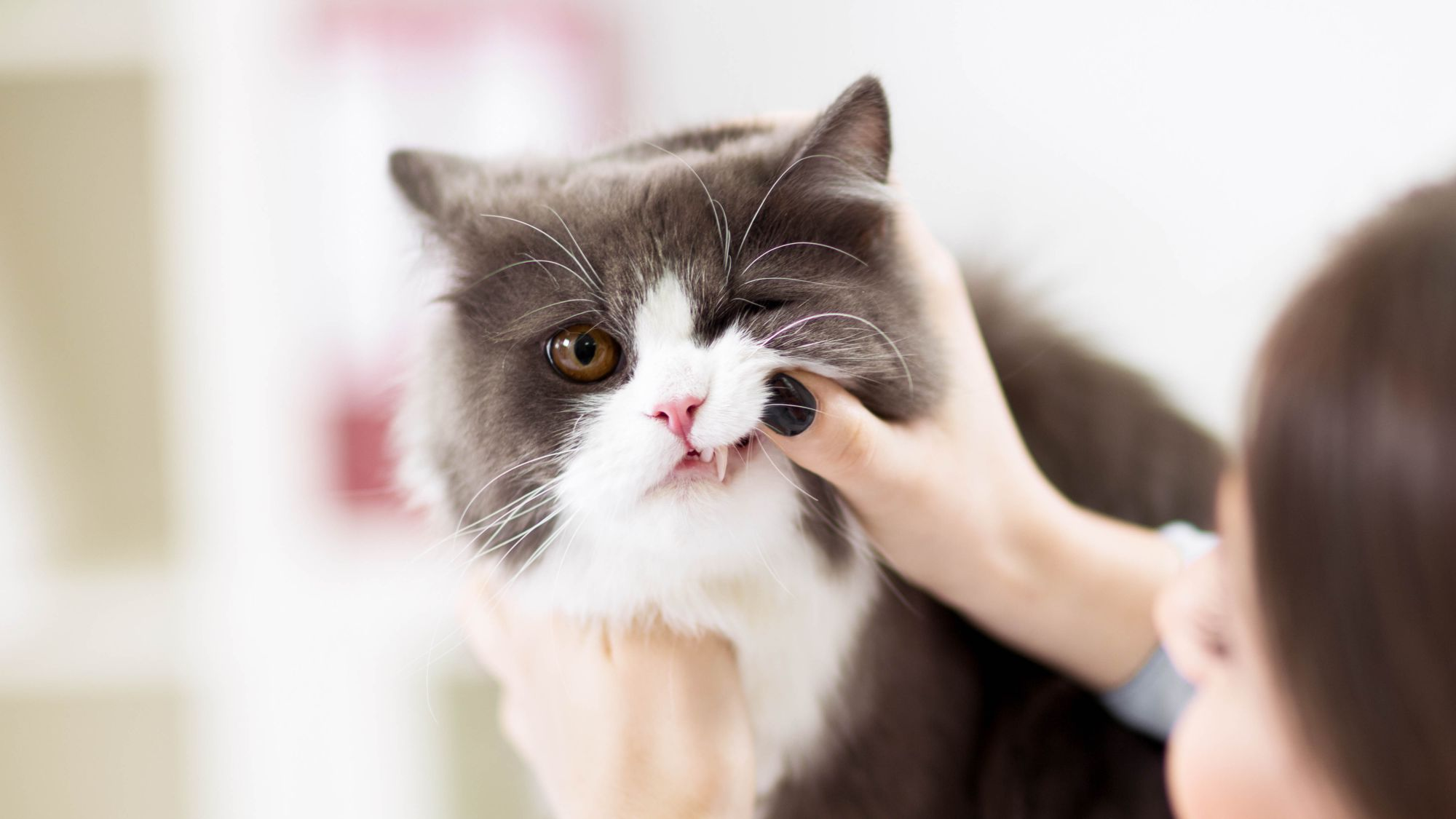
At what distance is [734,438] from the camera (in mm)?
788

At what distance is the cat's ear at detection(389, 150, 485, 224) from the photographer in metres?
0.99

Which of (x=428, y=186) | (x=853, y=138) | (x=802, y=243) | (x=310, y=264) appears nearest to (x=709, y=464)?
(x=802, y=243)

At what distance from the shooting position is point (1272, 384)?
55 cm

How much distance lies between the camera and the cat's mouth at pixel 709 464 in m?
0.82

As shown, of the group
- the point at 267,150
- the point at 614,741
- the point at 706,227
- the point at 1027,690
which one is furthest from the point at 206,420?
the point at 1027,690

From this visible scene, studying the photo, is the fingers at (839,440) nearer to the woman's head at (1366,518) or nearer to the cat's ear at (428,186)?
the woman's head at (1366,518)

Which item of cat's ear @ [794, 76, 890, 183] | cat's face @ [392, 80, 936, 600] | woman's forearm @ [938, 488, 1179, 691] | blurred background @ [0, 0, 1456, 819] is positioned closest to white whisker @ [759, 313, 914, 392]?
cat's face @ [392, 80, 936, 600]

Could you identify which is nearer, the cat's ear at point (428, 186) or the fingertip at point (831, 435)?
the fingertip at point (831, 435)

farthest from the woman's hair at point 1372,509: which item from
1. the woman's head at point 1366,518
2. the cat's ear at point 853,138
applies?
the cat's ear at point 853,138

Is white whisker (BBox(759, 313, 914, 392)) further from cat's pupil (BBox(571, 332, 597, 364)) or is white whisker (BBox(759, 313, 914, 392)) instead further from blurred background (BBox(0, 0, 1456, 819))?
blurred background (BBox(0, 0, 1456, 819))

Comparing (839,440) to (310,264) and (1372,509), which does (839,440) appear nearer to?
(1372,509)

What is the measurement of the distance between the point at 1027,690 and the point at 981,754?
0.35ft

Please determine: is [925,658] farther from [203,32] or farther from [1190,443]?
[203,32]

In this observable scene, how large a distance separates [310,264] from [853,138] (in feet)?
5.51
